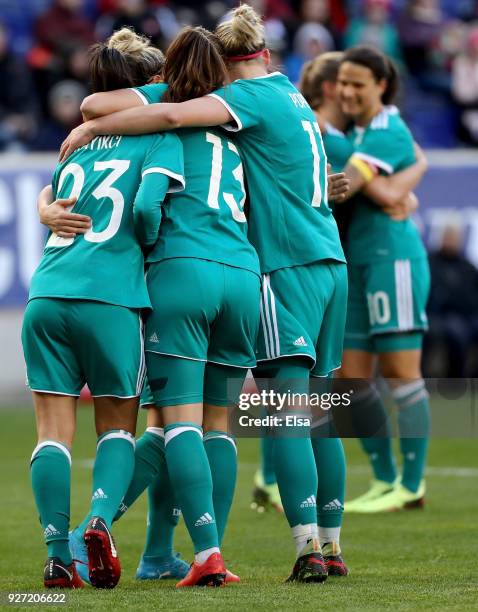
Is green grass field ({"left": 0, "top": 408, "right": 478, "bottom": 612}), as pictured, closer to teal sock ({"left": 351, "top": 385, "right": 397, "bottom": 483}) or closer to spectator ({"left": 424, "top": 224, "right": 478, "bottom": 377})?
teal sock ({"left": 351, "top": 385, "right": 397, "bottom": 483})

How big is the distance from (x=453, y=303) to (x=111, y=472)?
9.68m

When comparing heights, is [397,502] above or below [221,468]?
below

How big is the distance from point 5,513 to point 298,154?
3.01 metres

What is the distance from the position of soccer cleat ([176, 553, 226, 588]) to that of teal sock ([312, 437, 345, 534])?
0.64 metres

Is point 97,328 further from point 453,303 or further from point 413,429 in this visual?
point 453,303

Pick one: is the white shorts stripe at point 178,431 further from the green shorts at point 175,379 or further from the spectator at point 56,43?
the spectator at point 56,43

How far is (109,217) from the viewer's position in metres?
4.69

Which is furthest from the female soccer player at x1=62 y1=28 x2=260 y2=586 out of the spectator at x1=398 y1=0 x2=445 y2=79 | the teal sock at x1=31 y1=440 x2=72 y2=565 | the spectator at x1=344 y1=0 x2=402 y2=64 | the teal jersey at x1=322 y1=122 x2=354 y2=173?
the spectator at x1=398 y1=0 x2=445 y2=79

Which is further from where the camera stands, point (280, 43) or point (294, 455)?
point (280, 43)

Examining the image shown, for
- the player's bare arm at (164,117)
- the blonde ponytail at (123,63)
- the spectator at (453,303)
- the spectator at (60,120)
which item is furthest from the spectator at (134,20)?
the player's bare arm at (164,117)

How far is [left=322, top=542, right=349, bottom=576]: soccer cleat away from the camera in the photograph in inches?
195

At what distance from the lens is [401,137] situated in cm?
707

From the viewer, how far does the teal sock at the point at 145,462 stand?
4914 mm

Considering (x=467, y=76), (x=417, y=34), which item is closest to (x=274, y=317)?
(x=467, y=76)
